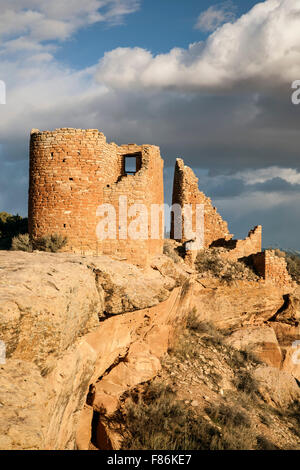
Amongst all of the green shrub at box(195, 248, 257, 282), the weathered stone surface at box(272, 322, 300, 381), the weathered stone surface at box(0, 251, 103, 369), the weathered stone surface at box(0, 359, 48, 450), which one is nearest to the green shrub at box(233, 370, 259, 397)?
the weathered stone surface at box(272, 322, 300, 381)

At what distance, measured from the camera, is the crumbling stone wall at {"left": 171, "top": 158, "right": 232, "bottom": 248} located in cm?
1964

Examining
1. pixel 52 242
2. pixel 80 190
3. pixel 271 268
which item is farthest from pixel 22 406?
pixel 271 268

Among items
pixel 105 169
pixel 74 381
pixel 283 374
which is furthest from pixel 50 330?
pixel 283 374

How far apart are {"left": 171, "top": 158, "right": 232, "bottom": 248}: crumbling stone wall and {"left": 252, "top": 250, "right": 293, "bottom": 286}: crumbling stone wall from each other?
103 inches

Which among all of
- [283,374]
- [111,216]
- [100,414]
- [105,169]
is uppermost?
[105,169]

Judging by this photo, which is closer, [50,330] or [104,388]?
[50,330]

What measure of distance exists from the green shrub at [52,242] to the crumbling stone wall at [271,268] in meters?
8.61

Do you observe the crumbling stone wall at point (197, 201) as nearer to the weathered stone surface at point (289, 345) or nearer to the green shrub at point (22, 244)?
the weathered stone surface at point (289, 345)

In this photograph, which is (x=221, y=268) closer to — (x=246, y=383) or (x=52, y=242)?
(x=246, y=383)

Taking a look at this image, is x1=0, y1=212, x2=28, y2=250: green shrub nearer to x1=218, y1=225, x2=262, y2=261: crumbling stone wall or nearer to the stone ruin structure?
the stone ruin structure

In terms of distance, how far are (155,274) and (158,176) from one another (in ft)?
15.0

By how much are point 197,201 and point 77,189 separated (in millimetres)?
7781
